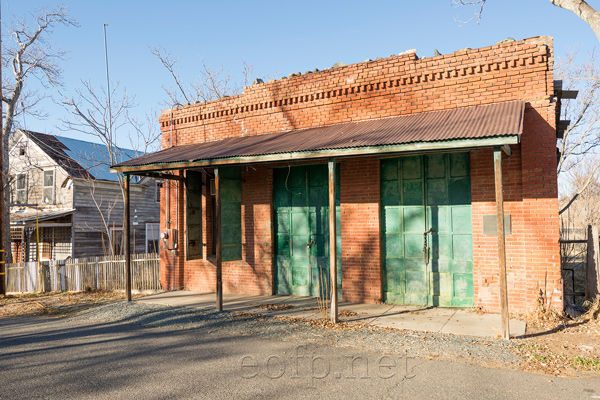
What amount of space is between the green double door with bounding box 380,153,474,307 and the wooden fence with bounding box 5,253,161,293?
7.15 meters

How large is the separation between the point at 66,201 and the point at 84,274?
7.57 metres

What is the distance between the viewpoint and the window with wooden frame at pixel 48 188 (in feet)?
65.4

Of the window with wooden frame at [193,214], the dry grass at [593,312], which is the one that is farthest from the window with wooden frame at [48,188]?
the dry grass at [593,312]

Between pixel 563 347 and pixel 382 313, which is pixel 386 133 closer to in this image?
pixel 382 313

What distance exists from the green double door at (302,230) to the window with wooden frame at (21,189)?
16833 mm

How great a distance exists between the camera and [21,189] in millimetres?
21188

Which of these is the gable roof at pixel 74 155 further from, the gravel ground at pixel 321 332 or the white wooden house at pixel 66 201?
the gravel ground at pixel 321 332

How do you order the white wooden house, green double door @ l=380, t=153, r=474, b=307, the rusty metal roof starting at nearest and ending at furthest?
the rusty metal roof → green double door @ l=380, t=153, r=474, b=307 → the white wooden house

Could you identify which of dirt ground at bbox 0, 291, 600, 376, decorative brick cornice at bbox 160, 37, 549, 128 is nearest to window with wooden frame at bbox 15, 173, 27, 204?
dirt ground at bbox 0, 291, 600, 376

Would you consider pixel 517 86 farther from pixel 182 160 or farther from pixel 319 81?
pixel 182 160

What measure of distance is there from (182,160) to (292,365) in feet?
17.7

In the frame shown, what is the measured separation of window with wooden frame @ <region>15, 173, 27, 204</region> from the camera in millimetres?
21062

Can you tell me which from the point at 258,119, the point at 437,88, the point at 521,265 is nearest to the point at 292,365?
the point at 521,265

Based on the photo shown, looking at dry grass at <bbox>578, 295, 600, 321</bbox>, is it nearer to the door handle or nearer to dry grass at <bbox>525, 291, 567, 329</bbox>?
dry grass at <bbox>525, 291, 567, 329</bbox>
